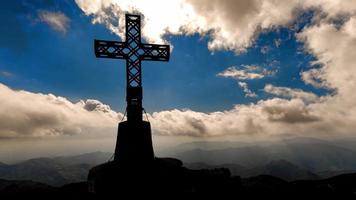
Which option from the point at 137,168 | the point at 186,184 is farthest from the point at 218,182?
the point at 137,168

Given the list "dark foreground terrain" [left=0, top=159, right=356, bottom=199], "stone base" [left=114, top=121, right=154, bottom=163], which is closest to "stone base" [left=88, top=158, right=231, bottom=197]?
"dark foreground terrain" [left=0, top=159, right=356, bottom=199]

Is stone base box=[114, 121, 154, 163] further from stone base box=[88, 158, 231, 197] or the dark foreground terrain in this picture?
the dark foreground terrain

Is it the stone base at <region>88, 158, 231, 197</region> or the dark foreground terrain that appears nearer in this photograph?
the stone base at <region>88, 158, 231, 197</region>

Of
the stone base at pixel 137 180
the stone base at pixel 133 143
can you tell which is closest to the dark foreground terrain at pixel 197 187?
the stone base at pixel 137 180

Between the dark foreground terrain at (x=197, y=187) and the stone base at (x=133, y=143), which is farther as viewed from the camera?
the stone base at (x=133, y=143)

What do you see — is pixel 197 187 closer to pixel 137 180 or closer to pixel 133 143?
pixel 137 180

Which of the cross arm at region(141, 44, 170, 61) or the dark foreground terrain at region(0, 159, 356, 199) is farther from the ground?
the cross arm at region(141, 44, 170, 61)

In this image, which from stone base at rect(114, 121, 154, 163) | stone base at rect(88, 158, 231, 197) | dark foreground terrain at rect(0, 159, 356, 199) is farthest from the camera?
stone base at rect(114, 121, 154, 163)

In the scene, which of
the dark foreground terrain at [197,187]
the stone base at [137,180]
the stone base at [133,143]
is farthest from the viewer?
the stone base at [133,143]

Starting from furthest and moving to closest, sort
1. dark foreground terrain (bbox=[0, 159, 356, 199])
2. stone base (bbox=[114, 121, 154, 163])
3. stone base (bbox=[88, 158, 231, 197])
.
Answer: stone base (bbox=[114, 121, 154, 163]), dark foreground terrain (bbox=[0, 159, 356, 199]), stone base (bbox=[88, 158, 231, 197])

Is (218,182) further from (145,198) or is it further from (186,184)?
(145,198)

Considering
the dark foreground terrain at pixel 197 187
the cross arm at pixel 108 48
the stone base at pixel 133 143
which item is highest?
the cross arm at pixel 108 48

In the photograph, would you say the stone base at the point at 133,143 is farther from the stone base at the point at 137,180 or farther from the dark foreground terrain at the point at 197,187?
the dark foreground terrain at the point at 197,187

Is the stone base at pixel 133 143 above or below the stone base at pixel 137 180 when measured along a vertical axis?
above
